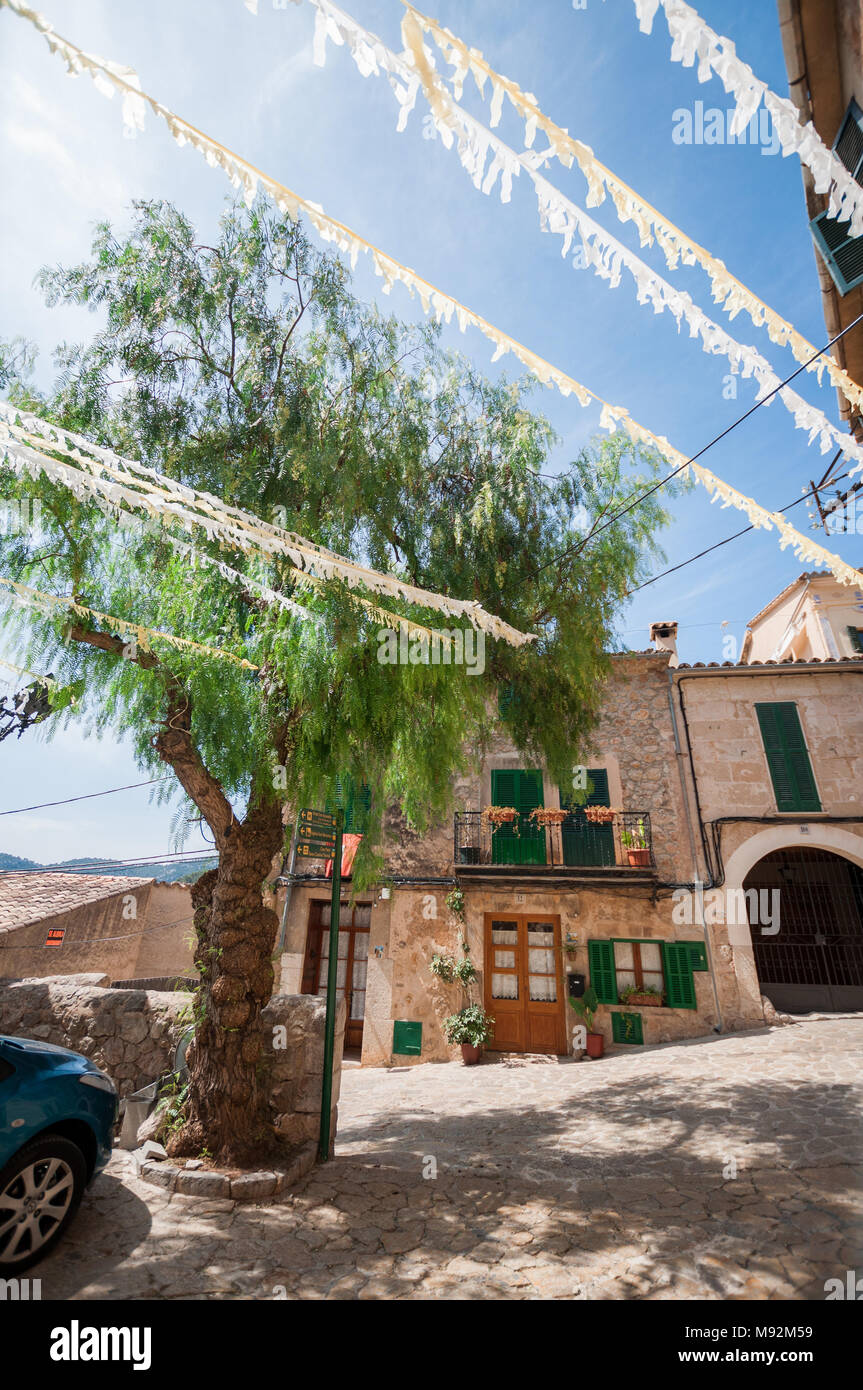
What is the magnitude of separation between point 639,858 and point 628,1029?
2819mm

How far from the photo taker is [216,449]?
540 cm

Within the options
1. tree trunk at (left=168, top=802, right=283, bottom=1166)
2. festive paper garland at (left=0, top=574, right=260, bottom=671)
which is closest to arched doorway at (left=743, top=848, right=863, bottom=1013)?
tree trunk at (left=168, top=802, right=283, bottom=1166)

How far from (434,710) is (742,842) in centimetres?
841

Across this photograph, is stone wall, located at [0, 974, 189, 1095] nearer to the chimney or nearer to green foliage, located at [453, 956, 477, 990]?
green foliage, located at [453, 956, 477, 990]

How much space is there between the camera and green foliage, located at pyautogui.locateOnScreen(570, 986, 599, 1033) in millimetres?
10570

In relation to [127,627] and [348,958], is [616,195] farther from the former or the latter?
[348,958]

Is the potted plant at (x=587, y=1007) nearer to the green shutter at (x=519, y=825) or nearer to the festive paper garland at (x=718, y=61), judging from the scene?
the green shutter at (x=519, y=825)

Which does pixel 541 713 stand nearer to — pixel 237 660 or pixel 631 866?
pixel 237 660

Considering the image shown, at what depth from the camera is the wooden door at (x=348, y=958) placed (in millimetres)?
11398

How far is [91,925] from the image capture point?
14844 millimetres

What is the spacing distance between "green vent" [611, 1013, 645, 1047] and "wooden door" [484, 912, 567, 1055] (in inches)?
33.6

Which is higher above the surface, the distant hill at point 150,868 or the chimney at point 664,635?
the chimney at point 664,635

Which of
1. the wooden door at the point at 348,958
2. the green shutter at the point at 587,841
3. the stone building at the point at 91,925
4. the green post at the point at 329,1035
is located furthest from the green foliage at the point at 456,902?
the stone building at the point at 91,925
